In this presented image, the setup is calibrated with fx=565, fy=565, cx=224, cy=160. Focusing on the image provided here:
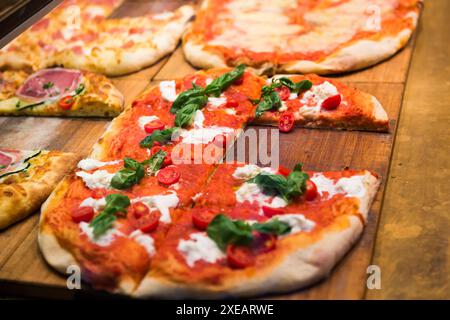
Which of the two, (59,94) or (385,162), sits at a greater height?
(385,162)

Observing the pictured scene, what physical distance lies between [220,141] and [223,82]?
822 millimetres

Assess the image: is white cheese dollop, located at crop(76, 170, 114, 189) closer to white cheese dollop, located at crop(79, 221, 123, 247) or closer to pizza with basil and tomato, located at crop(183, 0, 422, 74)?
white cheese dollop, located at crop(79, 221, 123, 247)

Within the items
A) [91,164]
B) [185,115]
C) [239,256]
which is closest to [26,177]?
[91,164]

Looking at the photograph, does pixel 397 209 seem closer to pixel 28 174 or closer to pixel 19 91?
pixel 28 174

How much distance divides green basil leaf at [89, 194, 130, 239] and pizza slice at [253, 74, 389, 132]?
5.38 feet

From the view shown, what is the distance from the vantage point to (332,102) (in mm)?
4789

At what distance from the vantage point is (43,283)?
363 cm

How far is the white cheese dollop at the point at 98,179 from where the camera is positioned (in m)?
4.15

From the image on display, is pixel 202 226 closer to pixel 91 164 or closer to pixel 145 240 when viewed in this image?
pixel 145 240

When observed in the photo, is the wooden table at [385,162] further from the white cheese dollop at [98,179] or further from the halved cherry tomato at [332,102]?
the white cheese dollop at [98,179]

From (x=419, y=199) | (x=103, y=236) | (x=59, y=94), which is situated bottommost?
(x=59, y=94)

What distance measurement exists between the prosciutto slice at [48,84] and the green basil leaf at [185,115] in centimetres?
144
